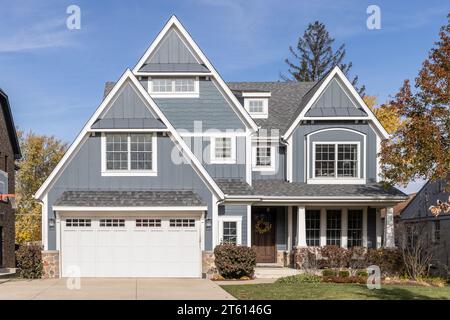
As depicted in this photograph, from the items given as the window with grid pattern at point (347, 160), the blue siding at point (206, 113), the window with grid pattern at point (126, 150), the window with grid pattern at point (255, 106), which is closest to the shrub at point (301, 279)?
the window with grid pattern at point (347, 160)

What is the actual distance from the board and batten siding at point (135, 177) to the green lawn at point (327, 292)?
15.6 feet

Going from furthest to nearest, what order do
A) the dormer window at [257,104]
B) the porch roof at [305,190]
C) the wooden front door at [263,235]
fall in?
1. the dormer window at [257,104]
2. the wooden front door at [263,235]
3. the porch roof at [305,190]

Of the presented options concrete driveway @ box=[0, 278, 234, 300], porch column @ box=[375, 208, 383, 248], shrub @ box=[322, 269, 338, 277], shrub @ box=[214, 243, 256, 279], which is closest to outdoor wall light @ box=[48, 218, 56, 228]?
concrete driveway @ box=[0, 278, 234, 300]

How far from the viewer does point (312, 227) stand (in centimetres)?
2484

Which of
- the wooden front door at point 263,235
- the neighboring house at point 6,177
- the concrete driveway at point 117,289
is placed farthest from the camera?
the neighboring house at point 6,177

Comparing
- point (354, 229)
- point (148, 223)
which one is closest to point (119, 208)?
point (148, 223)

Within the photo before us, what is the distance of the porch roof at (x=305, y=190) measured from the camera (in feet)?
76.9

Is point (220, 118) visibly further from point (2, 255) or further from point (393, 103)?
point (2, 255)

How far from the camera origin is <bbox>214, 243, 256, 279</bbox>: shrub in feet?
67.8

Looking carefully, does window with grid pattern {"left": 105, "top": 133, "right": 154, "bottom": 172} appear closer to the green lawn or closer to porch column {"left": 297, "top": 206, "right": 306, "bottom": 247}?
the green lawn

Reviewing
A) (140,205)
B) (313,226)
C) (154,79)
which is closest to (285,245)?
(313,226)

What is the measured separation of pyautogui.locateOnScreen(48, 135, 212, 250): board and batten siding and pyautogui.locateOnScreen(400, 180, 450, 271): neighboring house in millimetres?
12704

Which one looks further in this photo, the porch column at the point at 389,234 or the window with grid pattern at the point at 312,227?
the window with grid pattern at the point at 312,227

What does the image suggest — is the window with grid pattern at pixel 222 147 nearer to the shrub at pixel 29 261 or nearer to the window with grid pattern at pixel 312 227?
the window with grid pattern at pixel 312 227
